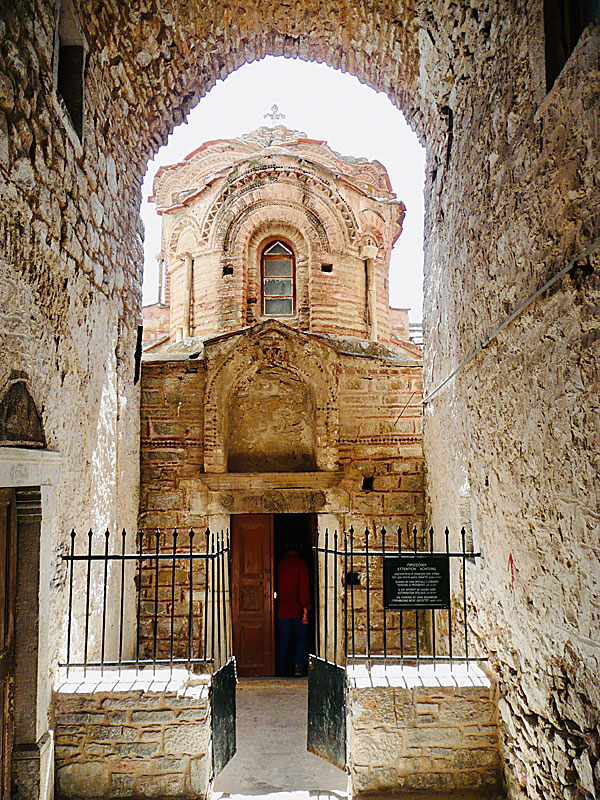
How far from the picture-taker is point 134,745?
4.20 metres

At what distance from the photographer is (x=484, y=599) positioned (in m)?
4.80

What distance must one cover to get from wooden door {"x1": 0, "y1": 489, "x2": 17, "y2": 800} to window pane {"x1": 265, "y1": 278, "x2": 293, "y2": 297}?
7.68m

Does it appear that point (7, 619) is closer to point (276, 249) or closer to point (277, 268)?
point (277, 268)

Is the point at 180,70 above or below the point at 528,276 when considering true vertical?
above

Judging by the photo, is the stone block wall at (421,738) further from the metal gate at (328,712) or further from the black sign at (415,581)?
the black sign at (415,581)

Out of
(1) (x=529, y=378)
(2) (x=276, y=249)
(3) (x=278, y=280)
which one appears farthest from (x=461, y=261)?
(2) (x=276, y=249)

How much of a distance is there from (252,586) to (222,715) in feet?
12.8

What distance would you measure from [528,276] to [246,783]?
14.5ft

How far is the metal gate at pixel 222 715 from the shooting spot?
438 centimetres

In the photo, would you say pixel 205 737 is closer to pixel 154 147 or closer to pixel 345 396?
pixel 345 396

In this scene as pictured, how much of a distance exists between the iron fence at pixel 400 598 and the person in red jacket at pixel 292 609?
26 cm

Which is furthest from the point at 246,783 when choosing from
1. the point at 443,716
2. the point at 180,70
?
the point at 180,70

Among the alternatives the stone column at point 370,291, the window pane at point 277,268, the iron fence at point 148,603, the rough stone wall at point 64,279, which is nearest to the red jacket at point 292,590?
the iron fence at point 148,603

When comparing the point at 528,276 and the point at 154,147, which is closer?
the point at 528,276
